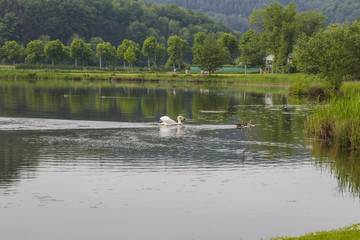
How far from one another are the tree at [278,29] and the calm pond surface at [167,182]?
9766cm

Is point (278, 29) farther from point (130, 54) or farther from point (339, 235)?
point (339, 235)

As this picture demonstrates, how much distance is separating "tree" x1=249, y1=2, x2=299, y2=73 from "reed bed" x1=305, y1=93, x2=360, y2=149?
10318cm

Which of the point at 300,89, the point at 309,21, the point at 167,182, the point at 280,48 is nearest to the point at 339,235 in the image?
the point at 167,182

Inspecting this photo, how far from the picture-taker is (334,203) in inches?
863

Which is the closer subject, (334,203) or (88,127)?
(334,203)

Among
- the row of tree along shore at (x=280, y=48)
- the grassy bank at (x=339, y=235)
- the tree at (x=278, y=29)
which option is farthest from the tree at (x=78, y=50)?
the grassy bank at (x=339, y=235)

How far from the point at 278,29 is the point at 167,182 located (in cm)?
12417

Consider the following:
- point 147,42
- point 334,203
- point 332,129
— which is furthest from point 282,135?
point 147,42

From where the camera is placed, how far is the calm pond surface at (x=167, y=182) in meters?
18.8

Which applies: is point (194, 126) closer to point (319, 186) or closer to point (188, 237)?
point (319, 186)

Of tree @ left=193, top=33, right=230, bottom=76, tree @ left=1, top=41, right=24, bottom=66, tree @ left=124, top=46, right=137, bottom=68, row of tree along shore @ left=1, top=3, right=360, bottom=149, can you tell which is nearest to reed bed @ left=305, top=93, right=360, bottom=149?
row of tree along shore @ left=1, top=3, right=360, bottom=149

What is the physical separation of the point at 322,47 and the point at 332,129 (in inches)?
1408

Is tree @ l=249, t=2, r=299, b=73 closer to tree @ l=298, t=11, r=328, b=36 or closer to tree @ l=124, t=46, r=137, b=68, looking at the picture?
tree @ l=298, t=11, r=328, b=36

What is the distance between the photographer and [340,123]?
33.8 m
